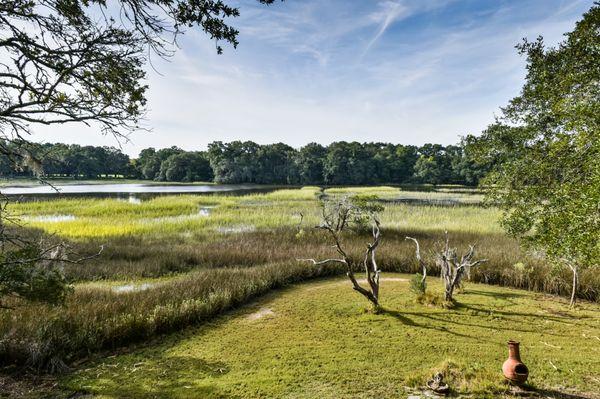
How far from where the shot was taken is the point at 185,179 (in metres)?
97.4

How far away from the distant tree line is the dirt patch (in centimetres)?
7935

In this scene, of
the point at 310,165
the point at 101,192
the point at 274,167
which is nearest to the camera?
the point at 101,192

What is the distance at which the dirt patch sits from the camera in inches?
292

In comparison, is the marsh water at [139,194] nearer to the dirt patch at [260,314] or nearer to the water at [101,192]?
the water at [101,192]

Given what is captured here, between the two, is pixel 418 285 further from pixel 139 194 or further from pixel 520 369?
pixel 139 194

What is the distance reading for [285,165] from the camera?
94.7 m

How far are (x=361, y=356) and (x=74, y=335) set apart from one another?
16.1 feet

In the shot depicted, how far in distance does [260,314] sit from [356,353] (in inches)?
112

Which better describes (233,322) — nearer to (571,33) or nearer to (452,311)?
(452,311)

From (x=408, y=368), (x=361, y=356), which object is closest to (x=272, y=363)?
(x=361, y=356)

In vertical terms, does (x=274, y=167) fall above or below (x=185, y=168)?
above

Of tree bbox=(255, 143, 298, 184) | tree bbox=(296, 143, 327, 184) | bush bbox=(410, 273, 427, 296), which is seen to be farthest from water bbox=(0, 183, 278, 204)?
bush bbox=(410, 273, 427, 296)

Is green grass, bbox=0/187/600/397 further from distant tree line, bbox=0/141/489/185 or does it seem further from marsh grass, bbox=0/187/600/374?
distant tree line, bbox=0/141/489/185

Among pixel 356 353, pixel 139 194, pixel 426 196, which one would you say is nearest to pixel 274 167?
pixel 139 194
